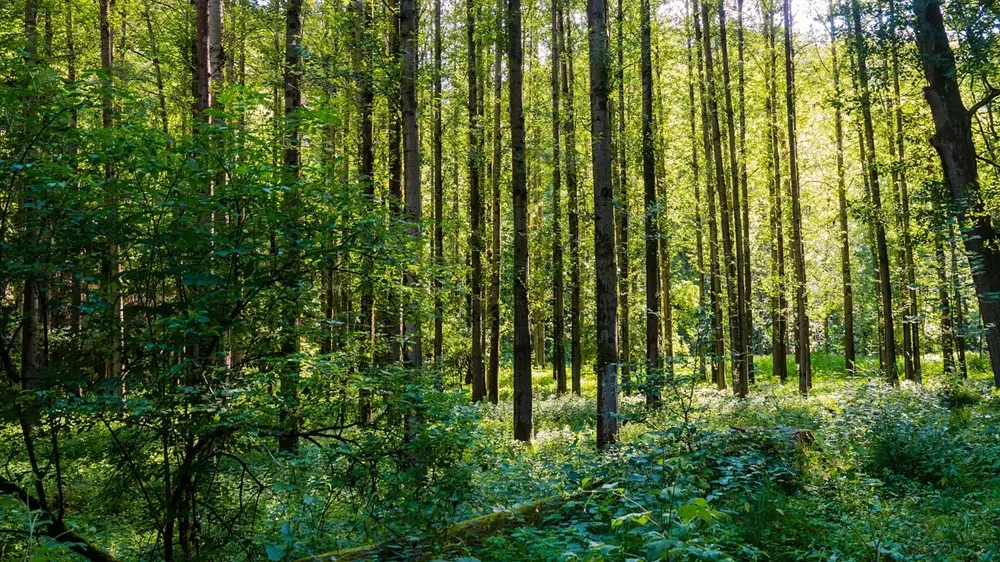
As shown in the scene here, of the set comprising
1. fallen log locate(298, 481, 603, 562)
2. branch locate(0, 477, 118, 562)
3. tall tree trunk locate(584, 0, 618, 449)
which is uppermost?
tall tree trunk locate(584, 0, 618, 449)

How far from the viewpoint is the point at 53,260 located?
179 inches

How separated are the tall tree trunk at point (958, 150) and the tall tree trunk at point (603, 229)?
5.66 m

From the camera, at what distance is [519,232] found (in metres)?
12.8

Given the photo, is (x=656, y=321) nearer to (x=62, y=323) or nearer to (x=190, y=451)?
(x=190, y=451)

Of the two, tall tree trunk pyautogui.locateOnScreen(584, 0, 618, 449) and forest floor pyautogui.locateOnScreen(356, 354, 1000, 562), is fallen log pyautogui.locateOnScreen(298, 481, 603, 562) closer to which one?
forest floor pyautogui.locateOnScreen(356, 354, 1000, 562)

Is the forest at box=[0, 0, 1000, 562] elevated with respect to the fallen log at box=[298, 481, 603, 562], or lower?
elevated

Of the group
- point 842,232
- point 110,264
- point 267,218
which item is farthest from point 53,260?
point 842,232

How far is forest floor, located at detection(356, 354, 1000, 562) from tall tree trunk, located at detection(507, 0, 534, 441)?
88.2 inches

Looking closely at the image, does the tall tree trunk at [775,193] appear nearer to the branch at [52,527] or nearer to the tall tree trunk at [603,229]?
the tall tree trunk at [603,229]

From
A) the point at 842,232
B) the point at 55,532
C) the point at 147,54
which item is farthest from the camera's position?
the point at 842,232

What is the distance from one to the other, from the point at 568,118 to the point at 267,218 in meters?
13.6

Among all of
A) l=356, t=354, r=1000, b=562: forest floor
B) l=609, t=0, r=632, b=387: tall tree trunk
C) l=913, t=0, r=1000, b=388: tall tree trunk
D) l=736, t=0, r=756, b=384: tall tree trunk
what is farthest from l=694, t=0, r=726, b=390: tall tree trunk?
l=356, t=354, r=1000, b=562: forest floor

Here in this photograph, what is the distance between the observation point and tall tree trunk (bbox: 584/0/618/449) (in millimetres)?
10234

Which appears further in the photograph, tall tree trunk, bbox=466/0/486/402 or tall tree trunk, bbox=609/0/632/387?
tall tree trunk, bbox=609/0/632/387
